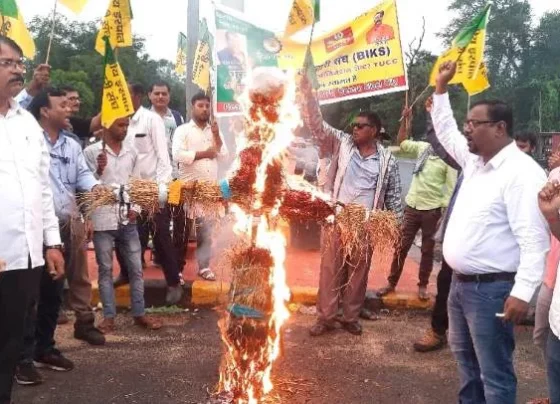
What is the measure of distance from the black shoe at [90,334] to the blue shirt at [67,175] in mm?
1188

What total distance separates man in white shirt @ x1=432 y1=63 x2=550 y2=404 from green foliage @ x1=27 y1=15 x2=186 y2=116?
25825mm

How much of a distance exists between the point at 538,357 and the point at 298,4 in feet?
13.5

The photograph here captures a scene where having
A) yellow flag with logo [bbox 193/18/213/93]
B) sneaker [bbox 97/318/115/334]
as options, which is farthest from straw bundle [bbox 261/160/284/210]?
yellow flag with logo [bbox 193/18/213/93]

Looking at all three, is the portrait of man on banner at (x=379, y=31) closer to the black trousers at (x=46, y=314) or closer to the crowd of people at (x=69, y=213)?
the crowd of people at (x=69, y=213)

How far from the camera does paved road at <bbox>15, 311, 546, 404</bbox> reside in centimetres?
453

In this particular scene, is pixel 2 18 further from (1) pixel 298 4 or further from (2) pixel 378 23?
(2) pixel 378 23

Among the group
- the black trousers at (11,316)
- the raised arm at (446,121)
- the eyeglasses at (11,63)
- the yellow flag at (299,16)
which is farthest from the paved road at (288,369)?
the yellow flag at (299,16)

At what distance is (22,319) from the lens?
373 centimetres

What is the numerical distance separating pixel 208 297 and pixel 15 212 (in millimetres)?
3376

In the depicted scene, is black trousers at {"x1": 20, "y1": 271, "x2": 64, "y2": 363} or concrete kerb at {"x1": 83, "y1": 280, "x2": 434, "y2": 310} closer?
black trousers at {"x1": 20, "y1": 271, "x2": 64, "y2": 363}

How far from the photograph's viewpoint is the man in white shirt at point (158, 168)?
619 centimetres

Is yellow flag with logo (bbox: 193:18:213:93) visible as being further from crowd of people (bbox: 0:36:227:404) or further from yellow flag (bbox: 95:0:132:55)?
yellow flag (bbox: 95:0:132:55)

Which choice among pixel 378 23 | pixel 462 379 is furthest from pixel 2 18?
pixel 462 379

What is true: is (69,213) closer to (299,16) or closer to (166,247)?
(166,247)
